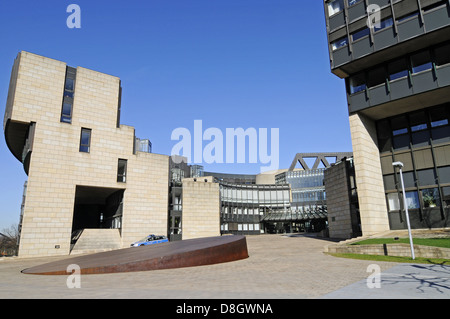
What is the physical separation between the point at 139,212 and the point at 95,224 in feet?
56.2

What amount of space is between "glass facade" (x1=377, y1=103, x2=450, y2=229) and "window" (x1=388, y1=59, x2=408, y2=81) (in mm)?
4100

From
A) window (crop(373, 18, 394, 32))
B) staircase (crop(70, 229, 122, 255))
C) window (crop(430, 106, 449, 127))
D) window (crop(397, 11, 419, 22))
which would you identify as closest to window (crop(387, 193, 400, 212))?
window (crop(430, 106, 449, 127))

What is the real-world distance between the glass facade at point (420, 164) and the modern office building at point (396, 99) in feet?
0.24

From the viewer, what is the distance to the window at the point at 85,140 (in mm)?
38594

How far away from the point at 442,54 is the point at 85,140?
38.5 meters

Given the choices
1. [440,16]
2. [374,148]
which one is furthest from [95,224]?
[440,16]

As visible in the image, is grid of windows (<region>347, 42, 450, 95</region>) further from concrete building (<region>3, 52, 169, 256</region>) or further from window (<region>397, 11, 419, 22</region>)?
concrete building (<region>3, 52, 169, 256</region>)

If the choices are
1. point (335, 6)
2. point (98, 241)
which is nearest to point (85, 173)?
point (98, 241)

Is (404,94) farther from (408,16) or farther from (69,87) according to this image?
(69,87)

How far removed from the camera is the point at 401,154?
96.1ft

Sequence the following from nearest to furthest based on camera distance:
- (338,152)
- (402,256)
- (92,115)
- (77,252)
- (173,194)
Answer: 1. (402,256)
2. (77,252)
3. (92,115)
4. (173,194)
5. (338,152)

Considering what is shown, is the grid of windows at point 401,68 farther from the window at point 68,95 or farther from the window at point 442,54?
the window at point 68,95

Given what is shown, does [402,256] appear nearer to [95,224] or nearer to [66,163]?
[66,163]

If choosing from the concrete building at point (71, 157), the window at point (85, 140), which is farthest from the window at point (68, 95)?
the window at point (85, 140)
